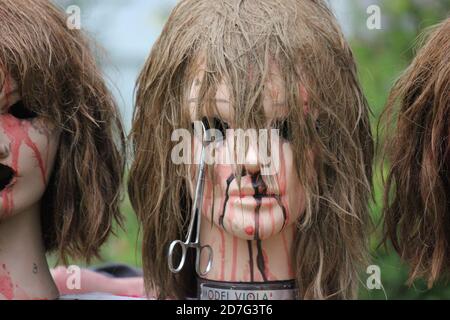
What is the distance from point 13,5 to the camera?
6.64 feet

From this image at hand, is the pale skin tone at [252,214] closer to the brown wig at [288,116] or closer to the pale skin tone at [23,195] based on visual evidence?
the brown wig at [288,116]

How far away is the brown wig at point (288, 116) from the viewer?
1948mm

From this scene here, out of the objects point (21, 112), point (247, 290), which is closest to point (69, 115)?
point (21, 112)

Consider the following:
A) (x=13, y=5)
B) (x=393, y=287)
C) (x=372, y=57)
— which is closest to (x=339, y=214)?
(x=13, y=5)

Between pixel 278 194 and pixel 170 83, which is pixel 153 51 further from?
pixel 278 194

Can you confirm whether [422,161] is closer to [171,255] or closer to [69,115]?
[171,255]

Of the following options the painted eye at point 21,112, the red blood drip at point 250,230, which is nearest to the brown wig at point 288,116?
the red blood drip at point 250,230

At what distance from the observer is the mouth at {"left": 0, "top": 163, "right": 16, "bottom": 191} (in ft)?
6.52

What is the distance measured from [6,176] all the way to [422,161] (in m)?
0.91

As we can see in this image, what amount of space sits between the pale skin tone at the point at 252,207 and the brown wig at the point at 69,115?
0.27 m

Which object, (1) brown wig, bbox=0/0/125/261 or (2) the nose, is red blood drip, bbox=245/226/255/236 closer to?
(2) the nose

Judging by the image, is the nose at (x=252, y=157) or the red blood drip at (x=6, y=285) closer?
the nose at (x=252, y=157)

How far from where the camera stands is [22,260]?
6.85 feet

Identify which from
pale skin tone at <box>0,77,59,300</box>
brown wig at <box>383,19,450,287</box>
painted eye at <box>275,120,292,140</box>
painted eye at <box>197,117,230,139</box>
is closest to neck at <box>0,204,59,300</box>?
pale skin tone at <box>0,77,59,300</box>
